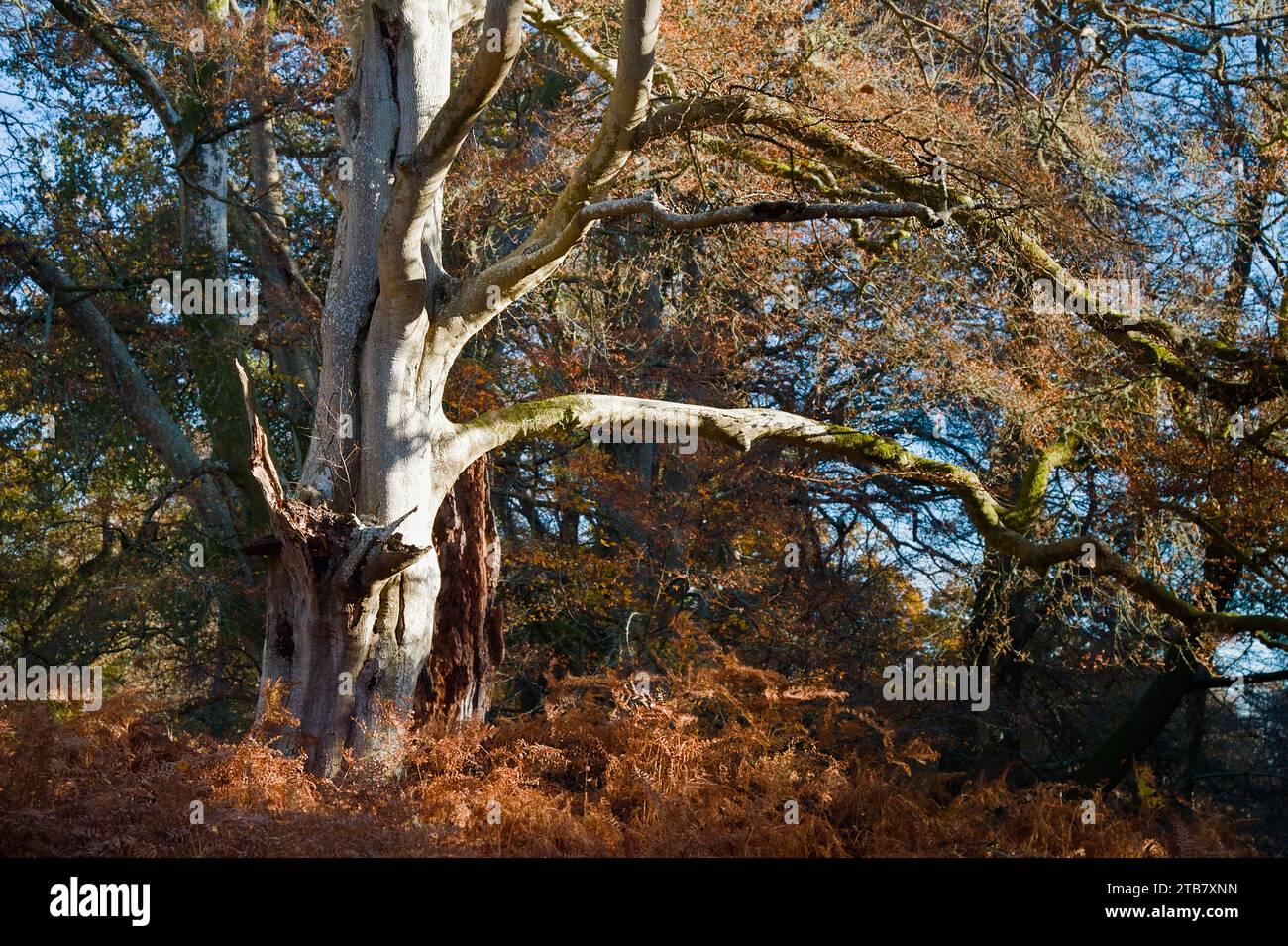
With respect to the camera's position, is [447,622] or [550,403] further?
[447,622]

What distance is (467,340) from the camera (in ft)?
29.9

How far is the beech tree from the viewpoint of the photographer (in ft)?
24.4

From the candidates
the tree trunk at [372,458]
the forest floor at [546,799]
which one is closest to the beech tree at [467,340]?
the tree trunk at [372,458]

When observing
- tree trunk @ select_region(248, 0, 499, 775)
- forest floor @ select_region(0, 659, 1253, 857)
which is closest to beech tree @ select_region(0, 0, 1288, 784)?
tree trunk @ select_region(248, 0, 499, 775)

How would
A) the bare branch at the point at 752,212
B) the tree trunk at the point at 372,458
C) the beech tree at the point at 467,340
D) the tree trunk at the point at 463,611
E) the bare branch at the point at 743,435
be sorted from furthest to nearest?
the tree trunk at the point at 463,611 → the bare branch at the point at 743,435 → the tree trunk at the point at 372,458 → the beech tree at the point at 467,340 → the bare branch at the point at 752,212

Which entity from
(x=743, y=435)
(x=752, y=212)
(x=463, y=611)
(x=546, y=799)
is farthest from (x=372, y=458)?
(x=752, y=212)

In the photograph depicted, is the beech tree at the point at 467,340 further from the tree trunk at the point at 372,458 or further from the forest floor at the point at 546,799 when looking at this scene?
the forest floor at the point at 546,799

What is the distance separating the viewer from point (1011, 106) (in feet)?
33.3

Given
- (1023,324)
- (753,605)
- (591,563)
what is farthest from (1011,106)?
(591,563)

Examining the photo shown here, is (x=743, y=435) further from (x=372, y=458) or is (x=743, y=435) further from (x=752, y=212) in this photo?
(x=372, y=458)

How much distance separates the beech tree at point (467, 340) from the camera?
24.4 ft
